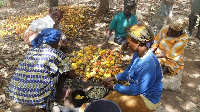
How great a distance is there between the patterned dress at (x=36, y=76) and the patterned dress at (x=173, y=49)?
2475 mm

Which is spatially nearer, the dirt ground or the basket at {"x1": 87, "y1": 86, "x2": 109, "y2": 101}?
the basket at {"x1": 87, "y1": 86, "x2": 109, "y2": 101}

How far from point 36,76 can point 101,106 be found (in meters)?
1.10

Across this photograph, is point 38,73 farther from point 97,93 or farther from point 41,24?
point 41,24

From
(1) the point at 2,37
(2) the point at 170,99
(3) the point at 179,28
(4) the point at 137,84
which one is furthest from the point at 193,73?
(1) the point at 2,37

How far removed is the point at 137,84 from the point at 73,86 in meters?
2.03

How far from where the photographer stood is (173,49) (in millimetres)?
3803

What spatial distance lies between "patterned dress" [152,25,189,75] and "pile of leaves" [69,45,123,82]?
1.14m

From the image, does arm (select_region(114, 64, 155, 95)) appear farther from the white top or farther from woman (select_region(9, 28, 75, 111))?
the white top

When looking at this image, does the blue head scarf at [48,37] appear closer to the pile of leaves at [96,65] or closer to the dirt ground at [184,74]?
the pile of leaves at [96,65]

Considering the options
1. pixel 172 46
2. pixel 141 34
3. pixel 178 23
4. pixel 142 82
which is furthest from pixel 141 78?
pixel 172 46

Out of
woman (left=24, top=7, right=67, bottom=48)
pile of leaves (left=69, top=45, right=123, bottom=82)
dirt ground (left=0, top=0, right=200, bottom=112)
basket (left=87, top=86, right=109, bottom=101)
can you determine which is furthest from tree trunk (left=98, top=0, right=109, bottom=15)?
basket (left=87, top=86, right=109, bottom=101)

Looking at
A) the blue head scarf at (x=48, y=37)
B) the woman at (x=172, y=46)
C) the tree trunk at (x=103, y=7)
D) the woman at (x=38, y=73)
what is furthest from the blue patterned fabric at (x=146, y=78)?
the tree trunk at (x=103, y=7)

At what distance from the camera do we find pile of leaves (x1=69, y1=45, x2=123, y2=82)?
14.0ft

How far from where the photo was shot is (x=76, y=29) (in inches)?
265
